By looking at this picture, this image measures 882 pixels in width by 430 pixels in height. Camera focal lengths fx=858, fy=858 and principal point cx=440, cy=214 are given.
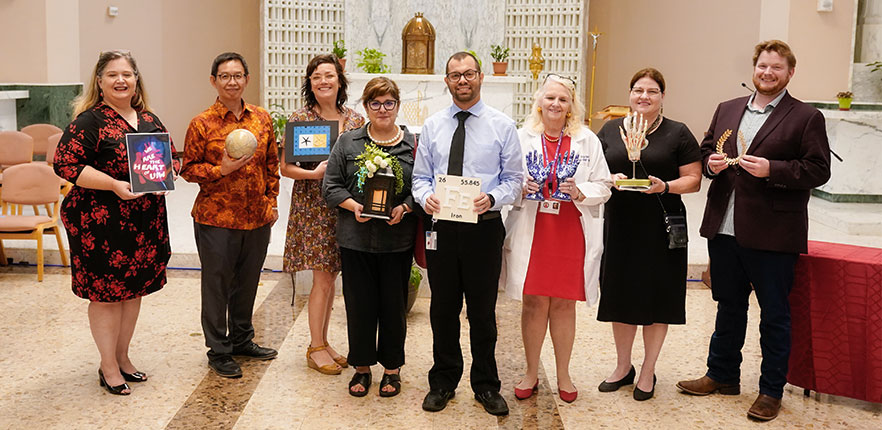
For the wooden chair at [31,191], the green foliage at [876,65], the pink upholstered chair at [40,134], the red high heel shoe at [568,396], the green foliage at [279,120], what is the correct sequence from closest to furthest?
the red high heel shoe at [568,396] < the wooden chair at [31,191] < the green foliage at [279,120] < the pink upholstered chair at [40,134] < the green foliage at [876,65]

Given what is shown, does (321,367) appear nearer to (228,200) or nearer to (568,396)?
(228,200)

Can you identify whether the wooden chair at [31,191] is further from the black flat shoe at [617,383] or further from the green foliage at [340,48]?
the green foliage at [340,48]

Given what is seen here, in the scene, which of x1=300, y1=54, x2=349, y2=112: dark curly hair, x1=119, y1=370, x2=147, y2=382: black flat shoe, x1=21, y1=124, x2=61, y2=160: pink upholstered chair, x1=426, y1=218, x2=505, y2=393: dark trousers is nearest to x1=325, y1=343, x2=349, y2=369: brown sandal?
x1=426, y1=218, x2=505, y2=393: dark trousers

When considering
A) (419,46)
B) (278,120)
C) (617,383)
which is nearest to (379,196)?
(617,383)

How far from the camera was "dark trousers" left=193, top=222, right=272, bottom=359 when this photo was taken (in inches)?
175

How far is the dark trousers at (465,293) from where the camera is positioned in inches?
155

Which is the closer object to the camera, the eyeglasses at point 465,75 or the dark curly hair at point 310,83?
the eyeglasses at point 465,75

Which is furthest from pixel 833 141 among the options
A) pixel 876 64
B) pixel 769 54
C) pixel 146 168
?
pixel 146 168

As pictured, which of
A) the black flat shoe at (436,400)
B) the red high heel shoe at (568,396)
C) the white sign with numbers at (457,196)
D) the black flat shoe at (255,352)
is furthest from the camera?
the black flat shoe at (255,352)

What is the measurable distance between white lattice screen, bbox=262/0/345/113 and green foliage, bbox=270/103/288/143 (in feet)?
0.19

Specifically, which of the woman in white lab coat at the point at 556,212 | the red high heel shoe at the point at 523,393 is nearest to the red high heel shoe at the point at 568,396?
the red high heel shoe at the point at 523,393

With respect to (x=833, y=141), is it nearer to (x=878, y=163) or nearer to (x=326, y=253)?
(x=878, y=163)

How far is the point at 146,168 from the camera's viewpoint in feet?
13.0

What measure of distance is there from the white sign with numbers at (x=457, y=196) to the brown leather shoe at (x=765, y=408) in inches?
64.4
